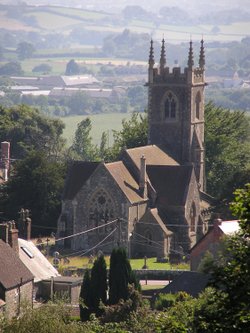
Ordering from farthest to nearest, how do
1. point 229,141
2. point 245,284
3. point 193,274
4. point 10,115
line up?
1. point 10,115
2. point 229,141
3. point 193,274
4. point 245,284

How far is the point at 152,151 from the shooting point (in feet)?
246

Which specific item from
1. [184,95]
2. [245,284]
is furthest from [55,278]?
[245,284]

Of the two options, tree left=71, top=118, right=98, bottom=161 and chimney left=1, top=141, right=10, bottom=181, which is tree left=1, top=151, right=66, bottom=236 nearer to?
chimney left=1, top=141, right=10, bottom=181

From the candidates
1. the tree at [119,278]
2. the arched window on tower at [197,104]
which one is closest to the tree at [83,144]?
the arched window on tower at [197,104]

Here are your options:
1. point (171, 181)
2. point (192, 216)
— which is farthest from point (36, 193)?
point (192, 216)

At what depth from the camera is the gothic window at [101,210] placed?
228 feet

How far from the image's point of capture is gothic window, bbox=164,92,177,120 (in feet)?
260

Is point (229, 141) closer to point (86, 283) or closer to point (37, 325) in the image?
point (86, 283)

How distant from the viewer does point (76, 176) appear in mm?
71438

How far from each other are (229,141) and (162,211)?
18.8 m

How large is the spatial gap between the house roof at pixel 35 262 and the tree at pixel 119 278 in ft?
10.7

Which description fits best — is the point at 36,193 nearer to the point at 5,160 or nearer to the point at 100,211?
the point at 100,211

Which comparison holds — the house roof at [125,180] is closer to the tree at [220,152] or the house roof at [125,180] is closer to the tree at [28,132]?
the tree at [220,152]

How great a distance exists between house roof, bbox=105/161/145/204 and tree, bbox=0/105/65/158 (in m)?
35.1
